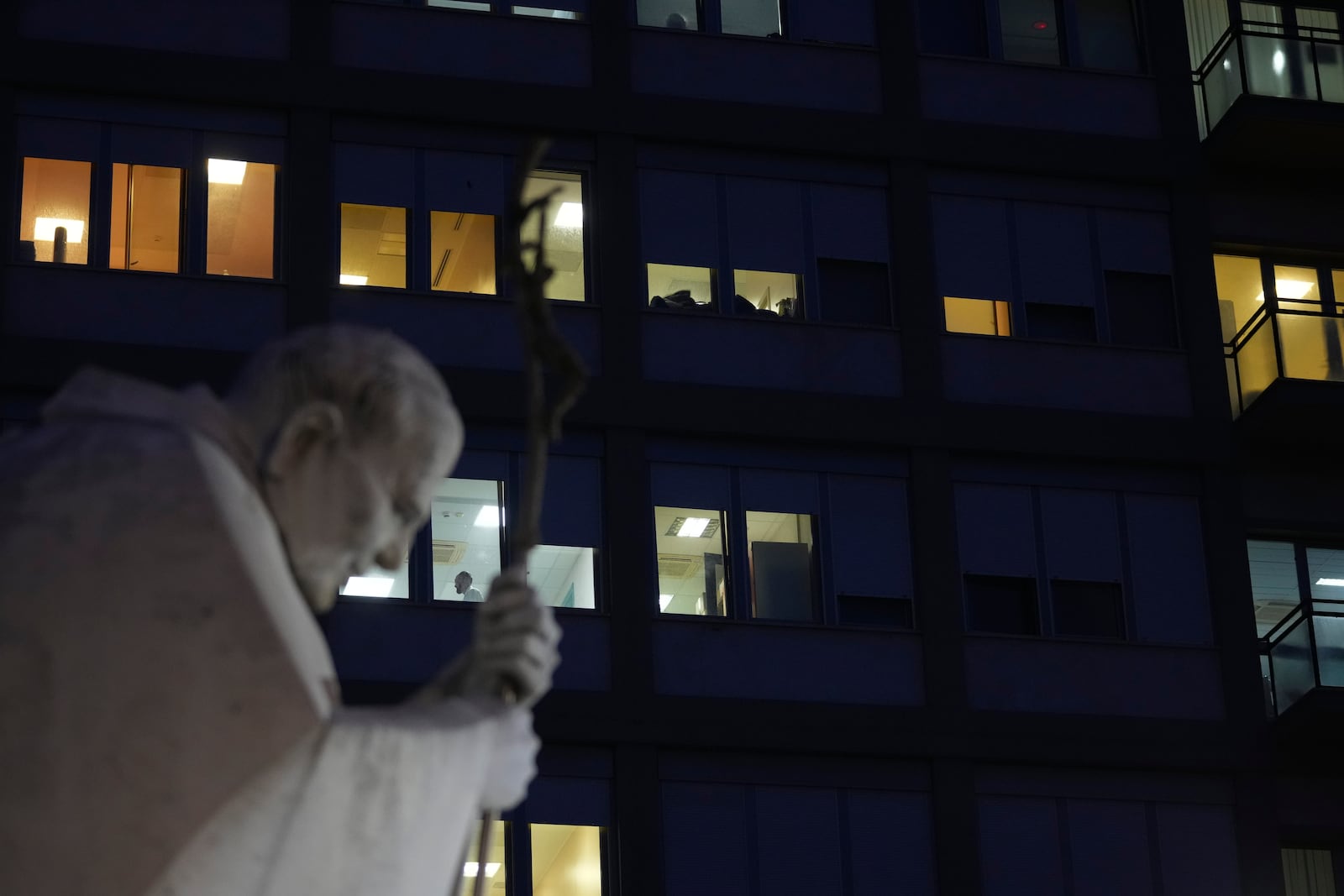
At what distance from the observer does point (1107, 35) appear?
3100 cm

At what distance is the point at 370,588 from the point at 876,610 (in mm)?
5261

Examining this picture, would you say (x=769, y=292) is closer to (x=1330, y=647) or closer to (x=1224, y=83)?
(x=1224, y=83)

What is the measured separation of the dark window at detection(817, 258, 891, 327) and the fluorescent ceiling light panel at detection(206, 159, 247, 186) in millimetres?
6214

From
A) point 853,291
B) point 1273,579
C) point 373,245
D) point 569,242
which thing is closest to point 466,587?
point 373,245

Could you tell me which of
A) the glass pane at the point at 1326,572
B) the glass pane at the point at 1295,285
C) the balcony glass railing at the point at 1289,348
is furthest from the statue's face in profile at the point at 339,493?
the glass pane at the point at 1295,285

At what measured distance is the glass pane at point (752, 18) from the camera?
1156 inches

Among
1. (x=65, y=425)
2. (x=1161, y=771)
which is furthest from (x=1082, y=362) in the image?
(x=65, y=425)

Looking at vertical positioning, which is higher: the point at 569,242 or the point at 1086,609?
the point at 569,242

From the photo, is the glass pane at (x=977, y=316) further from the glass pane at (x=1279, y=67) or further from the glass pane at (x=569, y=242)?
the glass pane at (x=569, y=242)

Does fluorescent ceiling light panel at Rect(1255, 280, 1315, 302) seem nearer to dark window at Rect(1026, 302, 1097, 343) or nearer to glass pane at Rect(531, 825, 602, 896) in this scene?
dark window at Rect(1026, 302, 1097, 343)

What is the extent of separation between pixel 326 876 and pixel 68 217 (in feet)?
74.8

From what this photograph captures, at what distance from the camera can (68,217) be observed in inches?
1045

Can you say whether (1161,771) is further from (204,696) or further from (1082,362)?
(204,696)

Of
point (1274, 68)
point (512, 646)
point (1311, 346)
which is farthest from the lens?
point (1274, 68)
